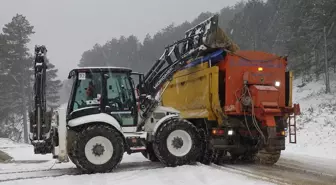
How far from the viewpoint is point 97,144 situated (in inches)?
342

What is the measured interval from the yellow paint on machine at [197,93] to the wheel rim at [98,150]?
2850 mm

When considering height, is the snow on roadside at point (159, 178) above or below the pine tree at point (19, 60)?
below

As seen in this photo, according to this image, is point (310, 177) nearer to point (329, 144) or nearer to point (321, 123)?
point (329, 144)

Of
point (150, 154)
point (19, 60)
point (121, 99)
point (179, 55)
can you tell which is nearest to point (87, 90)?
point (121, 99)

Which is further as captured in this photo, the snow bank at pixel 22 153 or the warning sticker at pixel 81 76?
the snow bank at pixel 22 153

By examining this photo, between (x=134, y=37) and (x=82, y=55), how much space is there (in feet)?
64.2

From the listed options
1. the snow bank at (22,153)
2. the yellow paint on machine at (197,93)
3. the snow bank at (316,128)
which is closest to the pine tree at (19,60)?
the snow bank at (22,153)

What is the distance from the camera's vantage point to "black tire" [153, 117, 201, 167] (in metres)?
9.32

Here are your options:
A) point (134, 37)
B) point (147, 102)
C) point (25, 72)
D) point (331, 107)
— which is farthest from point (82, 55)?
point (147, 102)

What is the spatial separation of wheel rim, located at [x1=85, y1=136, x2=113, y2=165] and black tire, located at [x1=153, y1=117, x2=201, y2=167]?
127 cm

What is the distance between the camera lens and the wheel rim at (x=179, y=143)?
945 centimetres

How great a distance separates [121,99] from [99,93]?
0.58m

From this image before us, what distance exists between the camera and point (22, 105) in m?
38.8

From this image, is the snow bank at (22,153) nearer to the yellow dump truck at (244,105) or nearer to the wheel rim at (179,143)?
the wheel rim at (179,143)
